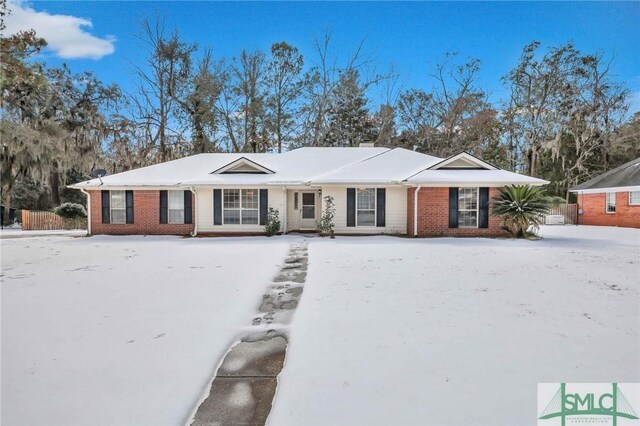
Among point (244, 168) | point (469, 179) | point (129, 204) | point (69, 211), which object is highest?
point (244, 168)

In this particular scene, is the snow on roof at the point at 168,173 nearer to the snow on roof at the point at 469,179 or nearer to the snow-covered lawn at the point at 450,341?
the snow on roof at the point at 469,179

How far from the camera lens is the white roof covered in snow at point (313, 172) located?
14.0m

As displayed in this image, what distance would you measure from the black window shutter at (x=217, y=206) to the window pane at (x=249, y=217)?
101cm

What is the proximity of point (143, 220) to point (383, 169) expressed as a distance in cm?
1082

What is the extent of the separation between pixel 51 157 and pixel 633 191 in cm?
3190

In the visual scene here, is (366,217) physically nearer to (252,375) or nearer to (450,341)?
(450,341)

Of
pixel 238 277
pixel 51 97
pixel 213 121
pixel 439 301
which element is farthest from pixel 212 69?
pixel 439 301

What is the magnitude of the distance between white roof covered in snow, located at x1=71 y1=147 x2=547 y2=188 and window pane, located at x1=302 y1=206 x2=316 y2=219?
5.03 feet

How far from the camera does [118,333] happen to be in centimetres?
425

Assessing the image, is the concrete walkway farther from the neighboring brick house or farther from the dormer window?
the neighboring brick house

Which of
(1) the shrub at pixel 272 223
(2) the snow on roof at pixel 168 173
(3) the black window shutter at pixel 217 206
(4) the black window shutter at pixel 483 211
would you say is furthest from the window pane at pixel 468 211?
(3) the black window shutter at pixel 217 206

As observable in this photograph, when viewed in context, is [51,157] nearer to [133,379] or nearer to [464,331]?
[133,379]

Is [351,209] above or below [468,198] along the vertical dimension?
below

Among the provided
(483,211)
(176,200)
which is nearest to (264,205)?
(176,200)
